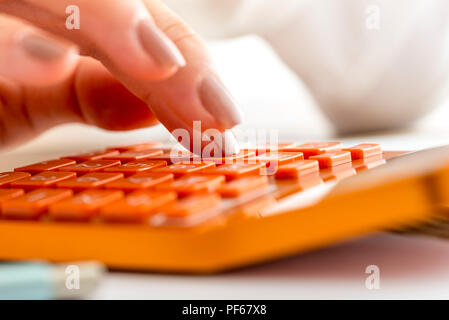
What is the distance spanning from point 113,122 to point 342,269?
38 centimetres

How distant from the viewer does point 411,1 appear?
1.03 m

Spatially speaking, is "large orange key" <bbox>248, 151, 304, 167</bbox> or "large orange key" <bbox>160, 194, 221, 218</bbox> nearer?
"large orange key" <bbox>160, 194, 221, 218</bbox>

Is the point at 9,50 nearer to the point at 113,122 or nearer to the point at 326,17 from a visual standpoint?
the point at 113,122

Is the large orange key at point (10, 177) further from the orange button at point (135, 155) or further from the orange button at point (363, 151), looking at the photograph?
the orange button at point (363, 151)

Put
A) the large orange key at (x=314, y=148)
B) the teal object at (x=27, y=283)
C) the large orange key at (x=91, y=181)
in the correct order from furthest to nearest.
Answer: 1. the large orange key at (x=314, y=148)
2. the large orange key at (x=91, y=181)
3. the teal object at (x=27, y=283)

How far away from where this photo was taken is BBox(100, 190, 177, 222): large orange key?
0.93 ft

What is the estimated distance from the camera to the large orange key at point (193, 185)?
328 mm

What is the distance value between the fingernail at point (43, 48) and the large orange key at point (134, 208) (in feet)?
0.53

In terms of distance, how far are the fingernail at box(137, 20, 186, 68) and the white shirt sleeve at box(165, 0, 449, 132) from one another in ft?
2.06

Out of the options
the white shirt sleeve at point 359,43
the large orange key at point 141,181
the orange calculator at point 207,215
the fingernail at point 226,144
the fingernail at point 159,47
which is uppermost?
the white shirt sleeve at point 359,43

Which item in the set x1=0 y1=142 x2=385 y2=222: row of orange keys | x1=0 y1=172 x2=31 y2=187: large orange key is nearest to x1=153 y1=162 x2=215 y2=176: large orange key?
x1=0 y1=142 x2=385 y2=222: row of orange keys

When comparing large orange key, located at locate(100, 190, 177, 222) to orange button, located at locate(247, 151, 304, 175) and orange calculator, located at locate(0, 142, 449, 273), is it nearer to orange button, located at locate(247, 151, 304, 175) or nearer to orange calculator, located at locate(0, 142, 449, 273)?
orange calculator, located at locate(0, 142, 449, 273)

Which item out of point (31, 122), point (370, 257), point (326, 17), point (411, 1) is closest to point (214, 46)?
point (326, 17)

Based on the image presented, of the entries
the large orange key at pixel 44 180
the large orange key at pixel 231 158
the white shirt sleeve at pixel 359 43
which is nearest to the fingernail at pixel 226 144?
the large orange key at pixel 231 158
